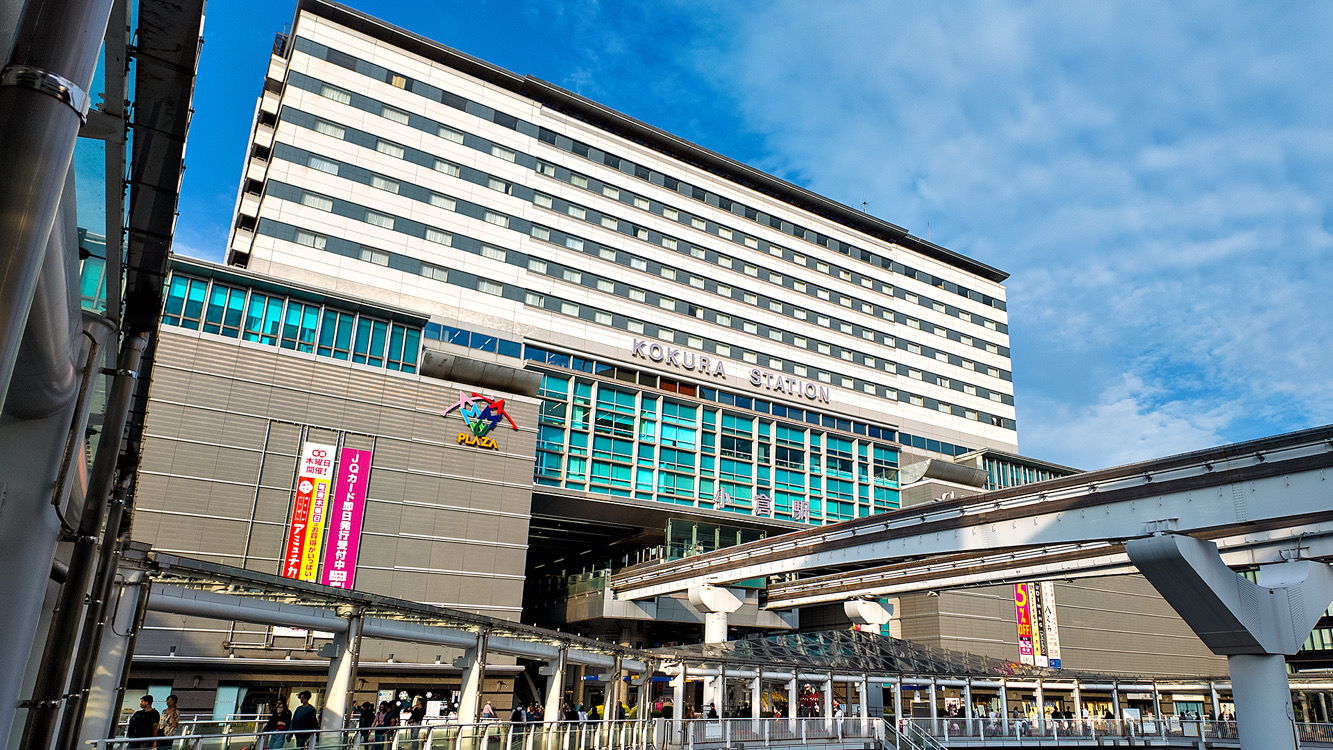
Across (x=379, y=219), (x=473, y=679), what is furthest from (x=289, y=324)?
(x=473, y=679)

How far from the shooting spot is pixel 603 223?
53.3 metres

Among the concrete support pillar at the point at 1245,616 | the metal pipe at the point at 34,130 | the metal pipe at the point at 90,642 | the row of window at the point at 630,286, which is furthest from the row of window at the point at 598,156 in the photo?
the metal pipe at the point at 34,130

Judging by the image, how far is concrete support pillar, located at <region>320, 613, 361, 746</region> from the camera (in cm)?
1673

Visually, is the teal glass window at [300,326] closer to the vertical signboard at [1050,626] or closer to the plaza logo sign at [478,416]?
the plaza logo sign at [478,416]

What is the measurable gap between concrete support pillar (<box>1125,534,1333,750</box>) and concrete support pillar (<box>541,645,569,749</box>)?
1553cm

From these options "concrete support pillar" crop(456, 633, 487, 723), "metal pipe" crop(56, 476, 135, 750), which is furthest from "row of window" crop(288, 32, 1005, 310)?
"metal pipe" crop(56, 476, 135, 750)

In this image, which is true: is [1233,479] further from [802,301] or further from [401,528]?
[802,301]

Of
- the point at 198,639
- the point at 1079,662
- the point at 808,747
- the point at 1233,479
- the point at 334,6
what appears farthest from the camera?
the point at 1079,662

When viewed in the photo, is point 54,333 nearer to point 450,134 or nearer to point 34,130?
point 34,130

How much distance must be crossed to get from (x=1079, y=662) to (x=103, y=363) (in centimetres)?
6157

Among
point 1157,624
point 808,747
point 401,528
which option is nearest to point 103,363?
point 808,747

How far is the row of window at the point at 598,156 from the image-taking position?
47.5 metres

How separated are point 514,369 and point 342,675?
26031 millimetres

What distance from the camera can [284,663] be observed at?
105 ft
